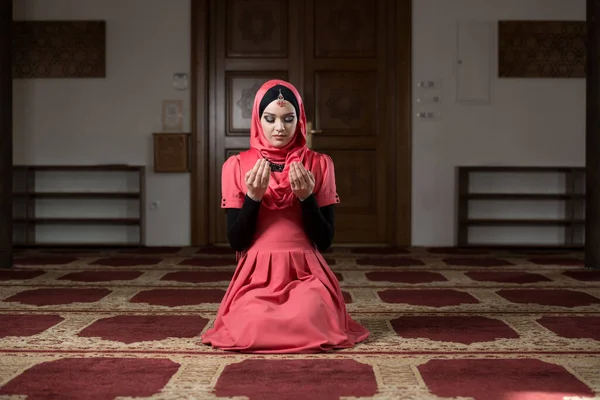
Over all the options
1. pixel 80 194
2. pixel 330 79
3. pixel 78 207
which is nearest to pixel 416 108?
pixel 330 79

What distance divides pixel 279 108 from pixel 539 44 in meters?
5.23

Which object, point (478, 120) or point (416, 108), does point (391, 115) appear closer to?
point (416, 108)

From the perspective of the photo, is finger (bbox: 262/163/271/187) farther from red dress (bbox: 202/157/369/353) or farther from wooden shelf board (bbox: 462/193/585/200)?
wooden shelf board (bbox: 462/193/585/200)

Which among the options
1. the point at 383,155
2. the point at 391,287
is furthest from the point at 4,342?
the point at 383,155

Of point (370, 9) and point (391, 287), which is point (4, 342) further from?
point (370, 9)

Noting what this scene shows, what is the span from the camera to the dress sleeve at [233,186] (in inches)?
99.9

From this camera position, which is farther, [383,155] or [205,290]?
[383,155]

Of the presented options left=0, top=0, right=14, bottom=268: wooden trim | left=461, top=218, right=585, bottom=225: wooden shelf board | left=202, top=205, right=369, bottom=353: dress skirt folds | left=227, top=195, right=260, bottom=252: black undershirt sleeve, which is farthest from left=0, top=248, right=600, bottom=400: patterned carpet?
A: left=461, top=218, right=585, bottom=225: wooden shelf board

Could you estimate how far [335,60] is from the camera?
22.8ft

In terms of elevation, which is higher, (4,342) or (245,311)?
(245,311)

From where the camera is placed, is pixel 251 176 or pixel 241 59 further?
pixel 241 59

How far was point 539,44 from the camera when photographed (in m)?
6.90

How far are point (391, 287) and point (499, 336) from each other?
1.45 metres

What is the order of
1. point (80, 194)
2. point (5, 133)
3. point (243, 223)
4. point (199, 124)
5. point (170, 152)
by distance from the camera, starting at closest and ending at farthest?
point (243, 223) < point (5, 133) < point (80, 194) < point (170, 152) < point (199, 124)
